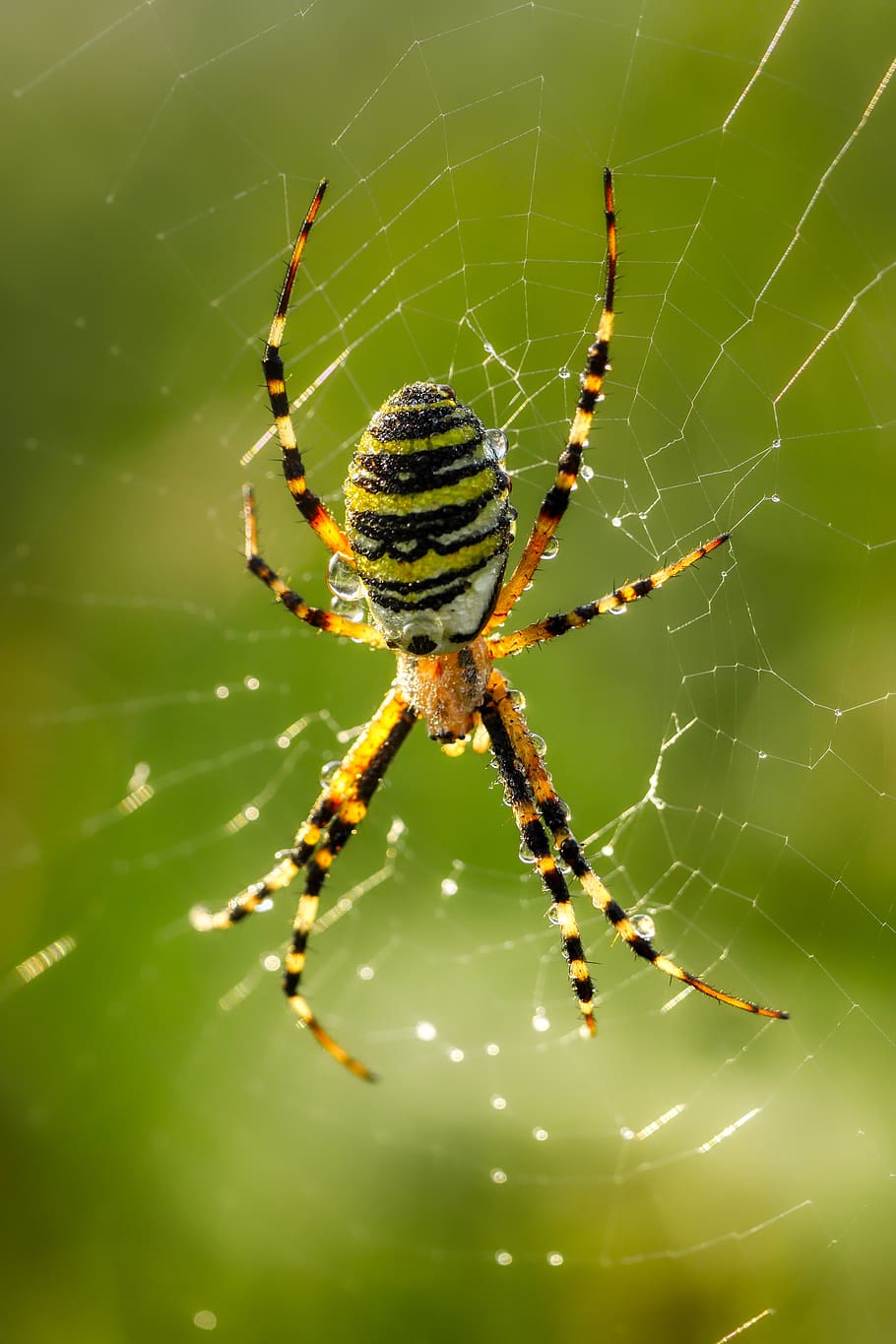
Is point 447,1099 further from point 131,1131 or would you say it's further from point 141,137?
point 141,137

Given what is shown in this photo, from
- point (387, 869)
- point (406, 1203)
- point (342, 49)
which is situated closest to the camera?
point (406, 1203)

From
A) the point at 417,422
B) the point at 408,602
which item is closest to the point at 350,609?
the point at 408,602

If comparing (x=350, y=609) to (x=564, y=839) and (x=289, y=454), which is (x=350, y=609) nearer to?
(x=289, y=454)

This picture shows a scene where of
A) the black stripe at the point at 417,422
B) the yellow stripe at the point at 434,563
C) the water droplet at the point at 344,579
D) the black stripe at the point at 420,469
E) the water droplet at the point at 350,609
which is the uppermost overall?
the water droplet at the point at 350,609

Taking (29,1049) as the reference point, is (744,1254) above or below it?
below

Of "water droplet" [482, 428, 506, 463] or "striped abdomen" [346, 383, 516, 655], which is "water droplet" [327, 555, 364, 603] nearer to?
"striped abdomen" [346, 383, 516, 655]

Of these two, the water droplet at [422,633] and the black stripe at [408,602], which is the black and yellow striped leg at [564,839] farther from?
the black stripe at [408,602]

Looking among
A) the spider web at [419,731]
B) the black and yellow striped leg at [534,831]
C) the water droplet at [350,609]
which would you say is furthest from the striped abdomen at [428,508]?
the spider web at [419,731]

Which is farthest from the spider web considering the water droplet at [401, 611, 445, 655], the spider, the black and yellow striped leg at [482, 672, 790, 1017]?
the water droplet at [401, 611, 445, 655]

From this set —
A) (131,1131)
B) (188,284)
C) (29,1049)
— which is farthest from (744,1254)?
(188,284)
